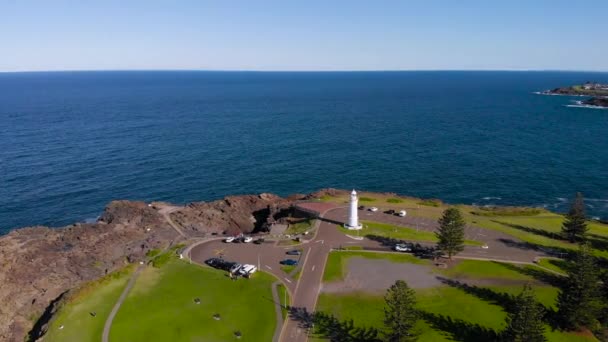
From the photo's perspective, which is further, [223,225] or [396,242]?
[223,225]

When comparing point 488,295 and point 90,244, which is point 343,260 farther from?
point 90,244

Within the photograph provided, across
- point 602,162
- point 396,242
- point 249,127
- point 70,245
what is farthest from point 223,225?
point 602,162

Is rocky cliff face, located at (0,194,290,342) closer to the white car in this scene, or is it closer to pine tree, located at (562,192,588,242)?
the white car

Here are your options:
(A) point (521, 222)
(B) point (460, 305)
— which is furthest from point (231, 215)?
(A) point (521, 222)

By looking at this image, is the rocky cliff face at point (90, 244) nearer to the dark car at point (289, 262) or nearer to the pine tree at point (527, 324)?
the dark car at point (289, 262)

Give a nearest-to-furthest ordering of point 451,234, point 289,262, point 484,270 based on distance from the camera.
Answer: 1. point 484,270
2. point 451,234
3. point 289,262

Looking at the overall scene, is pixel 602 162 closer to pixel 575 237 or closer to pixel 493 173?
pixel 493 173
